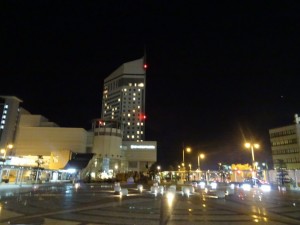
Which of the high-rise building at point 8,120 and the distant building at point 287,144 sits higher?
the high-rise building at point 8,120

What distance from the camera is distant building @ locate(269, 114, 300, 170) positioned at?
318 feet

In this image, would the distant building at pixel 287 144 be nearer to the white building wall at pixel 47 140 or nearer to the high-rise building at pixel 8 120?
the white building wall at pixel 47 140

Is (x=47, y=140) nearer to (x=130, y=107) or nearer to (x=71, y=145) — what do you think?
(x=71, y=145)

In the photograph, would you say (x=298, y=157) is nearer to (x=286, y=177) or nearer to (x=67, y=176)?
(x=286, y=177)

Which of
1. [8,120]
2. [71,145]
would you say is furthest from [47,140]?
[8,120]

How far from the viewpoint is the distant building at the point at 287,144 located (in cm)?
9703

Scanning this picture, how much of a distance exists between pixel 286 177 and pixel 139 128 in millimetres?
130526

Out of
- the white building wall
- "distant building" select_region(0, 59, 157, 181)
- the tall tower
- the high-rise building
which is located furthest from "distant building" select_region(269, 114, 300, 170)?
the high-rise building

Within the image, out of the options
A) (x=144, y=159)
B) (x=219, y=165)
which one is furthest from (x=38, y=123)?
(x=219, y=165)

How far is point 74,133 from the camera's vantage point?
12250cm

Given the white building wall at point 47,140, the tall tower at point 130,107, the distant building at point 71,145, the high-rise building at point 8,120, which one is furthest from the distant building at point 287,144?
the high-rise building at point 8,120

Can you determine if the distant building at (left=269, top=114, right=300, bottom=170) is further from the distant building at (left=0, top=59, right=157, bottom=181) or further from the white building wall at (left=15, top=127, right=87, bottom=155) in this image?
the white building wall at (left=15, top=127, right=87, bottom=155)

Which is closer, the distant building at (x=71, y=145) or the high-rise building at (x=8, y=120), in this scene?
the distant building at (x=71, y=145)

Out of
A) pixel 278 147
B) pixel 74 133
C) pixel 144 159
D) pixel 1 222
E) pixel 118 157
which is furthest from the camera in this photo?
pixel 144 159
